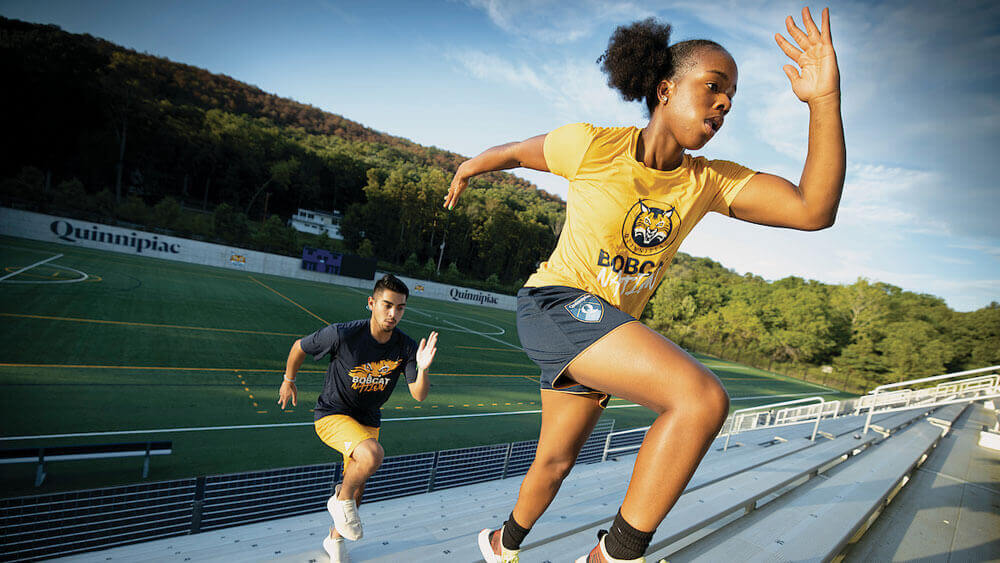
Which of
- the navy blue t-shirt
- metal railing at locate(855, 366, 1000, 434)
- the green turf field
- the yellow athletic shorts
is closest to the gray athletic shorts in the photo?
the yellow athletic shorts

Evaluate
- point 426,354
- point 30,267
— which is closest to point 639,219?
point 426,354

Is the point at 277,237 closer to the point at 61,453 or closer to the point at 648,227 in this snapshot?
the point at 61,453

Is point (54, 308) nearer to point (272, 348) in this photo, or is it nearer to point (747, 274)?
point (272, 348)

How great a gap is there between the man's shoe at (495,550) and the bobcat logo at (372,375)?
177 centimetres

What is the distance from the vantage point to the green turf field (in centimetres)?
761

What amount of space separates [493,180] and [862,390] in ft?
187

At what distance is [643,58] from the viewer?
1.71 m

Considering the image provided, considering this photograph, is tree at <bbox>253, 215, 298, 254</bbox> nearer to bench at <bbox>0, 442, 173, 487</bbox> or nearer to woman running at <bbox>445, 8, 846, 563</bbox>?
bench at <bbox>0, 442, 173, 487</bbox>

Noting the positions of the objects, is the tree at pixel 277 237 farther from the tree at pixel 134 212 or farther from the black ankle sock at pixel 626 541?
the black ankle sock at pixel 626 541

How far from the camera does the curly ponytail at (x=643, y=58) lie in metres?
1.61

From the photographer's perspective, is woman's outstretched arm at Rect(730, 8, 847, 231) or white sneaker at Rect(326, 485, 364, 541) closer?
woman's outstretched arm at Rect(730, 8, 847, 231)

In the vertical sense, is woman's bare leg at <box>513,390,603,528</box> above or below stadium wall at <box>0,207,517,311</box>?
above

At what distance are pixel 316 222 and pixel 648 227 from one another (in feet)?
215

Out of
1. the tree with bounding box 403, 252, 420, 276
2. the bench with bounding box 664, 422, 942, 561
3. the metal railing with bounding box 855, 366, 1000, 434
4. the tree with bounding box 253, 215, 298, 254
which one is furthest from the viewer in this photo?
the tree with bounding box 403, 252, 420, 276
